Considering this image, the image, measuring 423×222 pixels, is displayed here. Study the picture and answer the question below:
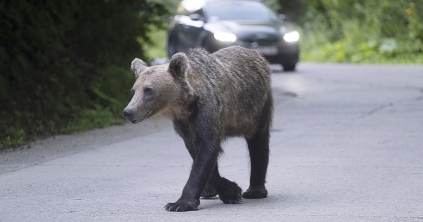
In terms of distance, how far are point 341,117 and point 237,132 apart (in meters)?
6.62

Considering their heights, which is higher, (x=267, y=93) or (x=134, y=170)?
(x=267, y=93)

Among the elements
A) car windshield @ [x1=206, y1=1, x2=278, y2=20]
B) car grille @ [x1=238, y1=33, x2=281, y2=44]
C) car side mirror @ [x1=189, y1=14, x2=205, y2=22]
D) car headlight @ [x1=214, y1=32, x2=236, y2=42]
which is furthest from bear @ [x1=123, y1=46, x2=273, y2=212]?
car windshield @ [x1=206, y1=1, x2=278, y2=20]

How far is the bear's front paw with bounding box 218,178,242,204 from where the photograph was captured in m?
7.29

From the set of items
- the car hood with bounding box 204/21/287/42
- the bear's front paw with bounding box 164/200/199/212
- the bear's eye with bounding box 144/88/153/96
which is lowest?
the bear's front paw with bounding box 164/200/199/212

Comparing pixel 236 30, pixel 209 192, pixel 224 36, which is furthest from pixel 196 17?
pixel 209 192

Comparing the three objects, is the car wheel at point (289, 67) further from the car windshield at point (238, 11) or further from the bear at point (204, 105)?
the bear at point (204, 105)

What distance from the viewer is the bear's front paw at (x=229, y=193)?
23.9 ft

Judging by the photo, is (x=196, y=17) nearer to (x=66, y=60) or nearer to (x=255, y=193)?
(x=66, y=60)

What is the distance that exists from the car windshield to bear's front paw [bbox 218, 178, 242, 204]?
1564cm

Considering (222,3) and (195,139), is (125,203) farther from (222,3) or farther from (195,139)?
(222,3)

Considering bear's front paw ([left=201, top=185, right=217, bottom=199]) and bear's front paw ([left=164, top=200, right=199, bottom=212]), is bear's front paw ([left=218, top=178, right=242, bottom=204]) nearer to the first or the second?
bear's front paw ([left=201, top=185, right=217, bottom=199])

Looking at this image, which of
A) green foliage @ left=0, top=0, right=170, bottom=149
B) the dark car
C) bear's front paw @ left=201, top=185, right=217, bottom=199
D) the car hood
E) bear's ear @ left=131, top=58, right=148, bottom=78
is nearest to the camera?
bear's ear @ left=131, top=58, right=148, bottom=78

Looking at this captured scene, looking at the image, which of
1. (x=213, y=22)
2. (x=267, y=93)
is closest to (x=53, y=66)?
Answer: (x=267, y=93)

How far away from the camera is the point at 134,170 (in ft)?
30.5
